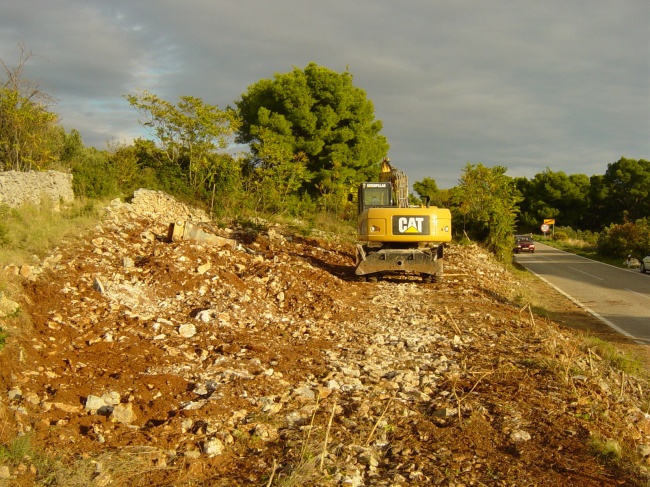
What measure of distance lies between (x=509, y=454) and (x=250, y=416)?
2321mm

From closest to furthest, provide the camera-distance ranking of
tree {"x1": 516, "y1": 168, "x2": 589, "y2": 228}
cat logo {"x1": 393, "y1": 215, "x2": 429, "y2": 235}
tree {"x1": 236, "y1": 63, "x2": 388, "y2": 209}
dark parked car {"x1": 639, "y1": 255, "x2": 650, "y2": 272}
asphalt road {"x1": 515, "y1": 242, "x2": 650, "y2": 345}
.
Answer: asphalt road {"x1": 515, "y1": 242, "x2": 650, "y2": 345} < cat logo {"x1": 393, "y1": 215, "x2": 429, "y2": 235} < dark parked car {"x1": 639, "y1": 255, "x2": 650, "y2": 272} < tree {"x1": 236, "y1": 63, "x2": 388, "y2": 209} < tree {"x1": 516, "y1": 168, "x2": 589, "y2": 228}

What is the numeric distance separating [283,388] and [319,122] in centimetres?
2646

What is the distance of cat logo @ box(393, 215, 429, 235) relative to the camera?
13758 millimetres

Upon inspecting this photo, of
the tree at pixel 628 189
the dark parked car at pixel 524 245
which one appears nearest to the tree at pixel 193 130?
the dark parked car at pixel 524 245

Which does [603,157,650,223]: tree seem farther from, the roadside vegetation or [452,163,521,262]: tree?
[452,163,521,262]: tree

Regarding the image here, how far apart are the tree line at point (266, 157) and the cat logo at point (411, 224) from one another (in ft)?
29.3

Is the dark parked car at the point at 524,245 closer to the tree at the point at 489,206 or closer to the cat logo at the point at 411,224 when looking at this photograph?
the tree at the point at 489,206

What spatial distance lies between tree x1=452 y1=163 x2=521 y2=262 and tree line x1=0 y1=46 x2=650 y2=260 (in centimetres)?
5

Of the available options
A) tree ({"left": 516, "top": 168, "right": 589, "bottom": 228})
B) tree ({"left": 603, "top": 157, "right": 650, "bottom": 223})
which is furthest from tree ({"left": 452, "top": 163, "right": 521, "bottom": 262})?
tree ({"left": 516, "top": 168, "right": 589, "bottom": 228})

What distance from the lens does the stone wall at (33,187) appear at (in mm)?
13180

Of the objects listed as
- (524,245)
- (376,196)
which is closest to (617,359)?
(376,196)

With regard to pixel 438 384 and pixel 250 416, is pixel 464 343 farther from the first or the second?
pixel 250 416

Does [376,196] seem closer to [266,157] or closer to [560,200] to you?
[266,157]

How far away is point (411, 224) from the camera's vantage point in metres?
13.8
